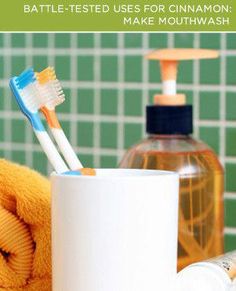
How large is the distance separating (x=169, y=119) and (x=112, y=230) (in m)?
0.17

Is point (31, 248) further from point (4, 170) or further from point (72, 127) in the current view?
point (72, 127)

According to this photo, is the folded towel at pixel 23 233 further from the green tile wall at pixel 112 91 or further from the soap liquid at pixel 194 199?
the green tile wall at pixel 112 91

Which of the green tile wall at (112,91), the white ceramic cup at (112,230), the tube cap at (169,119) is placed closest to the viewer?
the white ceramic cup at (112,230)

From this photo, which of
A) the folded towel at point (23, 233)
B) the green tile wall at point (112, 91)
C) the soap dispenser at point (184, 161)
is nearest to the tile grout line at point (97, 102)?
the green tile wall at point (112, 91)

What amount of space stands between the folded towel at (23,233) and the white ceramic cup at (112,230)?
0.04 metres

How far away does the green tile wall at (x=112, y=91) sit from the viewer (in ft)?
2.41

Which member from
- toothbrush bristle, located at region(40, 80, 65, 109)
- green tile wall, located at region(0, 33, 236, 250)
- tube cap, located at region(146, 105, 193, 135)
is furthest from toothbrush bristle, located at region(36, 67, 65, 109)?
green tile wall, located at region(0, 33, 236, 250)

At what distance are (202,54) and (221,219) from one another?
136 mm

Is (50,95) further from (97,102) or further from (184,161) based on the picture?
(97,102)

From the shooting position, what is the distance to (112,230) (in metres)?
0.46

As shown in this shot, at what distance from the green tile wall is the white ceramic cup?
27cm

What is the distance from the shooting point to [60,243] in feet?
1.54

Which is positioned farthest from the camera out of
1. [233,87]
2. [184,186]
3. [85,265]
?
[233,87]

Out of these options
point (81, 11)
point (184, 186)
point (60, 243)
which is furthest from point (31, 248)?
point (81, 11)
